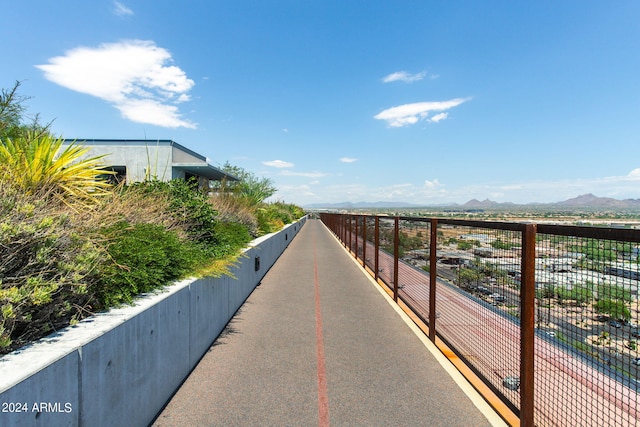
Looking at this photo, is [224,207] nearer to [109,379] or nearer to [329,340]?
[329,340]

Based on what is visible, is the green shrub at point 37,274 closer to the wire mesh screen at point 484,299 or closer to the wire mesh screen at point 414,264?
the wire mesh screen at point 484,299

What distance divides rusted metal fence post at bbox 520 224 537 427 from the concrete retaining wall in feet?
10.9

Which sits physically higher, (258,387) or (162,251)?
(162,251)

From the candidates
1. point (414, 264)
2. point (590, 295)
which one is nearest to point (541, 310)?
point (590, 295)

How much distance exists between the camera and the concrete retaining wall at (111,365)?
78.0 inches

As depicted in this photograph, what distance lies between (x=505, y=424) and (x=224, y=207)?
10.3m

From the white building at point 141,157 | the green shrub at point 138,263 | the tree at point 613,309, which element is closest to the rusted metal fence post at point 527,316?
the tree at point 613,309

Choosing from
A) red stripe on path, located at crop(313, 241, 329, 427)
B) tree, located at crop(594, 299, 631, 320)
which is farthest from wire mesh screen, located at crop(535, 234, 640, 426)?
red stripe on path, located at crop(313, 241, 329, 427)

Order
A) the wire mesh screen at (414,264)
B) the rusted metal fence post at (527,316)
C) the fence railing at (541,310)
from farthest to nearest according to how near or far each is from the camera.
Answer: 1. the wire mesh screen at (414,264)
2. the rusted metal fence post at (527,316)
3. the fence railing at (541,310)

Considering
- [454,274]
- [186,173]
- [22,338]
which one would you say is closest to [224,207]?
[454,274]

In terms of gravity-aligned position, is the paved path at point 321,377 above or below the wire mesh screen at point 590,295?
below

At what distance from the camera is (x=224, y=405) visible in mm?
3566

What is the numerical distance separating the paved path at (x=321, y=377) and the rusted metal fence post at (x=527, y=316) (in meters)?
0.43

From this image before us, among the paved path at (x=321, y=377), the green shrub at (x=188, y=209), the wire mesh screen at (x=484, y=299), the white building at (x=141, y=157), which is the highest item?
the white building at (x=141, y=157)
